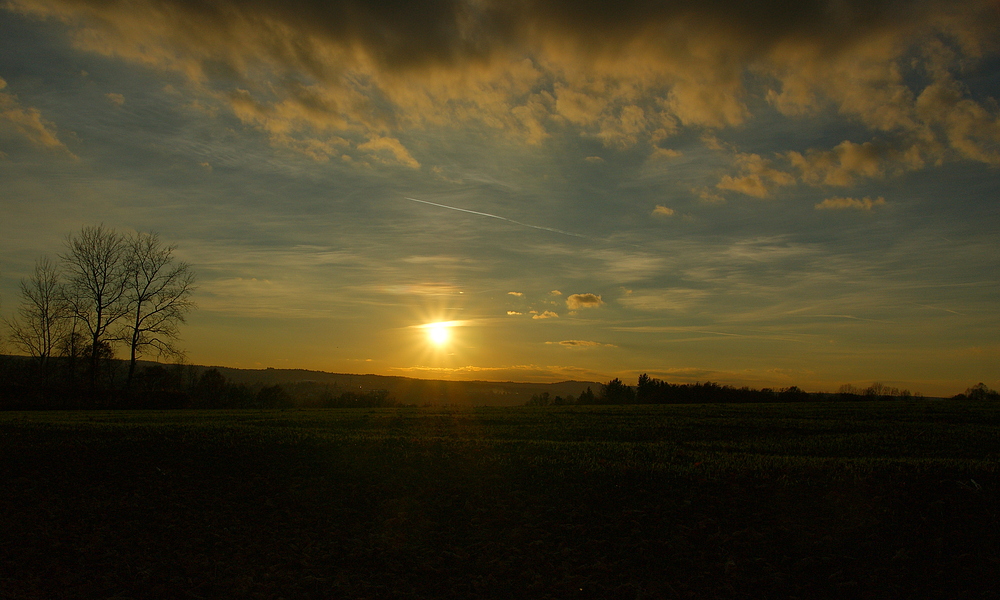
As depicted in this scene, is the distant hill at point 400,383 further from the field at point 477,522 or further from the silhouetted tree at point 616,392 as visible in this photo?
the field at point 477,522

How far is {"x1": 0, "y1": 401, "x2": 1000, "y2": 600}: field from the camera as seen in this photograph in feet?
24.3

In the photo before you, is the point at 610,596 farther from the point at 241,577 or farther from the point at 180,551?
the point at 180,551

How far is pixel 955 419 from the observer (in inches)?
998

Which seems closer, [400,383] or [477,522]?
[477,522]

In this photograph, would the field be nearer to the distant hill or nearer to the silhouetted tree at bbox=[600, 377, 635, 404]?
the silhouetted tree at bbox=[600, 377, 635, 404]

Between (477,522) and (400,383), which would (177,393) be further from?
(400,383)

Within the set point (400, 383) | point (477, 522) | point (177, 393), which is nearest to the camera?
point (477, 522)

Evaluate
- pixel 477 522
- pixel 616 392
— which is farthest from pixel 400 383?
pixel 477 522

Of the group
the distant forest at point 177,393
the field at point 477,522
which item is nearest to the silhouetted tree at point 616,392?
the distant forest at point 177,393

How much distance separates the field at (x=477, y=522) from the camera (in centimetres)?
742

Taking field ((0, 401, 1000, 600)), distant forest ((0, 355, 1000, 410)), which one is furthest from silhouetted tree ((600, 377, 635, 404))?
field ((0, 401, 1000, 600))

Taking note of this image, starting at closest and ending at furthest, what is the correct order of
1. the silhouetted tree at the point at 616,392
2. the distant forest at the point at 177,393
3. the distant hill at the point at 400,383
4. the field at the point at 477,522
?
the field at the point at 477,522
the distant forest at the point at 177,393
the silhouetted tree at the point at 616,392
the distant hill at the point at 400,383

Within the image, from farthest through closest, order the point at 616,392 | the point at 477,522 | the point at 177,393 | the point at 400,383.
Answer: the point at 400,383 < the point at 616,392 < the point at 177,393 < the point at 477,522

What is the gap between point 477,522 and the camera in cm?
935
